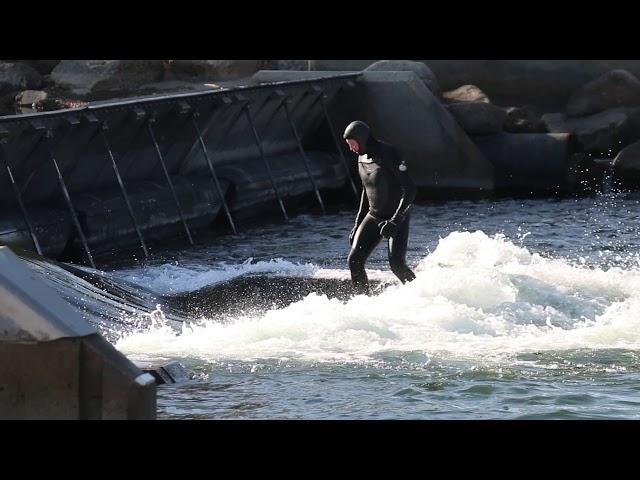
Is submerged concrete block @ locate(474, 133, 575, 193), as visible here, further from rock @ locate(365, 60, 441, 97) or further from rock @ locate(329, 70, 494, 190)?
rock @ locate(365, 60, 441, 97)

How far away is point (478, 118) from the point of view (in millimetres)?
25109

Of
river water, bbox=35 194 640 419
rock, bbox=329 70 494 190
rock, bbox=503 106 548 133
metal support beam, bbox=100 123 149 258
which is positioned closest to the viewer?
river water, bbox=35 194 640 419

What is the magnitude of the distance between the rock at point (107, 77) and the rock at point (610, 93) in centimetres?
987

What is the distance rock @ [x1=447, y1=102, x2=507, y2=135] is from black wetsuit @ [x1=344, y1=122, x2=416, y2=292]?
445 inches

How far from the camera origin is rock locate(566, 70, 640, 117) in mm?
28078

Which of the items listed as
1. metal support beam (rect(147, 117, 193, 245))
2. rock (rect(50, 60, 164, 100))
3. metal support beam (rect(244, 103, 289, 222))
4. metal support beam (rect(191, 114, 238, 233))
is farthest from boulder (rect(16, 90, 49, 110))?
metal support beam (rect(147, 117, 193, 245))

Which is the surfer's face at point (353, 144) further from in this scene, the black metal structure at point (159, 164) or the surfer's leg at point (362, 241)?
the black metal structure at point (159, 164)

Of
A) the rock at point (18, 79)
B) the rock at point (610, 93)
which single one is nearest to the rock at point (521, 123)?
the rock at point (610, 93)

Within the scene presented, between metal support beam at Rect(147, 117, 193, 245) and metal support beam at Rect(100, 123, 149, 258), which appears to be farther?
metal support beam at Rect(147, 117, 193, 245)

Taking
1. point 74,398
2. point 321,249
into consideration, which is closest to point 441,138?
point 321,249

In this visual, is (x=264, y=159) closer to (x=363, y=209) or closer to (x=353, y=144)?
(x=363, y=209)

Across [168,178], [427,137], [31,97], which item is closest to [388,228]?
[168,178]

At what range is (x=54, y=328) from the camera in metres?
7.18

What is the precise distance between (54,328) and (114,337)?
188 inches
